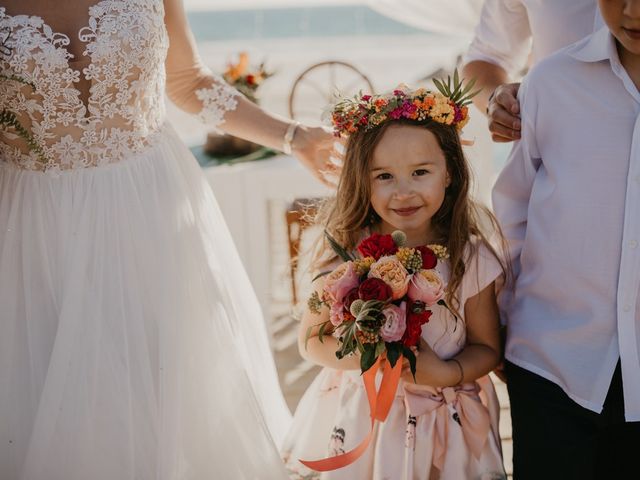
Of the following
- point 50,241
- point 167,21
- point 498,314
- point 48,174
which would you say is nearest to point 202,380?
point 50,241

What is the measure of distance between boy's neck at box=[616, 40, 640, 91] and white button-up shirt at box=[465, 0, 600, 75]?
28cm

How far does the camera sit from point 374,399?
1.82 m

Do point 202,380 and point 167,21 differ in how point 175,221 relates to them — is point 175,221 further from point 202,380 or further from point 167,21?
point 167,21

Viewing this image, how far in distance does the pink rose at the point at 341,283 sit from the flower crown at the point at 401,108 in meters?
0.44

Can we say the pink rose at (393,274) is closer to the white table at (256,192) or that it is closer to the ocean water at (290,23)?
the white table at (256,192)

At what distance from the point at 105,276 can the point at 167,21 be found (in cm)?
78

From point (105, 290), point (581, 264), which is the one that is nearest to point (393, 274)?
point (581, 264)

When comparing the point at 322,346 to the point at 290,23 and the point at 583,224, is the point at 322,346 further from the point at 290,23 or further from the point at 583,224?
the point at 290,23

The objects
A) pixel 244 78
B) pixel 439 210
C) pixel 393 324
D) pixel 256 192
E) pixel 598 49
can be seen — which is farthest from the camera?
pixel 244 78

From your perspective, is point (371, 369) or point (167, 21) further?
point (167, 21)

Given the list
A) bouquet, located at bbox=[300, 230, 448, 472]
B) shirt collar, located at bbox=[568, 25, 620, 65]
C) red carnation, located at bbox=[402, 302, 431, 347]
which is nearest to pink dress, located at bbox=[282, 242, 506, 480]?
bouquet, located at bbox=[300, 230, 448, 472]

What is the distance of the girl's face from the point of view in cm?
195

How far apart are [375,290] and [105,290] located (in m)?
0.69

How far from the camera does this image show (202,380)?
191cm
